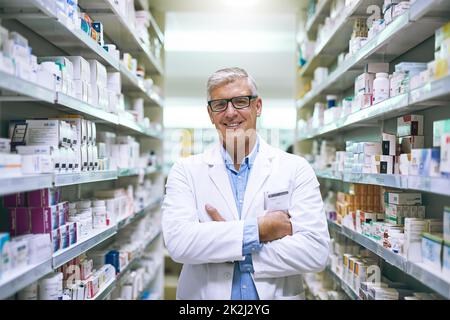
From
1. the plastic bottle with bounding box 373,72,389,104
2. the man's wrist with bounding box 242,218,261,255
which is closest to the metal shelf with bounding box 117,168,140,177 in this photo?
the man's wrist with bounding box 242,218,261,255

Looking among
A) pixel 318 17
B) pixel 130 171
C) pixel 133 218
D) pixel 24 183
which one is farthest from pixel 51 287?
pixel 318 17

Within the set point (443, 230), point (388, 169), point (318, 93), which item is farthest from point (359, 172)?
point (318, 93)

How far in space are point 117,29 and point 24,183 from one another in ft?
6.32

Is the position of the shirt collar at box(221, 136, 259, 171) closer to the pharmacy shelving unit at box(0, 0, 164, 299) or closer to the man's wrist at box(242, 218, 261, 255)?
the man's wrist at box(242, 218, 261, 255)

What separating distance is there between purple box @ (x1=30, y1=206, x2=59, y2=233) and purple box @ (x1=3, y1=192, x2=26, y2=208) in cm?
6

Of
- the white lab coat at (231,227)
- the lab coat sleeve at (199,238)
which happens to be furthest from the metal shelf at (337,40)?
the lab coat sleeve at (199,238)

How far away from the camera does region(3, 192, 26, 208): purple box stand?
67.0 inches

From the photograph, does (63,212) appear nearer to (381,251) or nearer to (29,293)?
(29,293)

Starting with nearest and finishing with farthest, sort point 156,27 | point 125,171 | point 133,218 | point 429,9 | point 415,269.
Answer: point 429,9
point 415,269
point 125,171
point 133,218
point 156,27

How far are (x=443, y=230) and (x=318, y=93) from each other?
2.29 metres

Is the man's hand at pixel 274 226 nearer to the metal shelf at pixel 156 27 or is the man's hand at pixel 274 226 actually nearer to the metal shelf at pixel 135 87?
the metal shelf at pixel 135 87

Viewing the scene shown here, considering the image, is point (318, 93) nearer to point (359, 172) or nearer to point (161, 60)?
point (359, 172)

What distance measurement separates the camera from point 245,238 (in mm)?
1882
